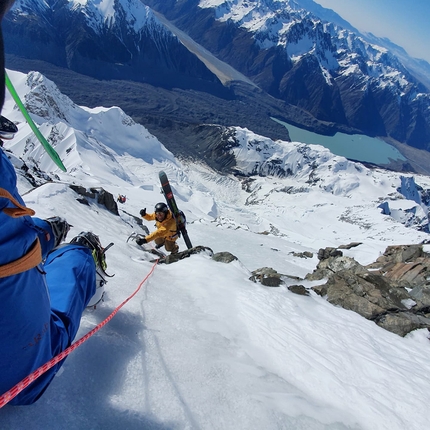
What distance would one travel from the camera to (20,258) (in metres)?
1.54

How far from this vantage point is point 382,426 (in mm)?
3035

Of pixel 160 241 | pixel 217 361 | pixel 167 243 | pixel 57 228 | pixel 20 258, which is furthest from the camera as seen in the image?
pixel 167 243

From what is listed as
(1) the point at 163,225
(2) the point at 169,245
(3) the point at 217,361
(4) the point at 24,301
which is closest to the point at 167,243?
(2) the point at 169,245

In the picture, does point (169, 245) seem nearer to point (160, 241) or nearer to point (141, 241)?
point (160, 241)

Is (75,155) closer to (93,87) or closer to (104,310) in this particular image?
(104,310)

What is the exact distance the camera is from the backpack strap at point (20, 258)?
1.44 meters

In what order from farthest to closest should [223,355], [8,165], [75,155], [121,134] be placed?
[121,134] → [75,155] → [223,355] → [8,165]

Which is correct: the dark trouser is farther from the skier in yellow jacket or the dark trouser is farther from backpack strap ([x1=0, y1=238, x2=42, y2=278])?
backpack strap ([x1=0, y1=238, x2=42, y2=278])

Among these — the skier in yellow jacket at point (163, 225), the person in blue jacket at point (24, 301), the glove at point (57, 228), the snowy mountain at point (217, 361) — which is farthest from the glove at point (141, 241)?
the person in blue jacket at point (24, 301)

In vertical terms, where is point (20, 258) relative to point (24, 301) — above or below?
above

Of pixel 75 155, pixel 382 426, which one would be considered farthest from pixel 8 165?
pixel 75 155

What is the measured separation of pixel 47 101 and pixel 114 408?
113481 mm

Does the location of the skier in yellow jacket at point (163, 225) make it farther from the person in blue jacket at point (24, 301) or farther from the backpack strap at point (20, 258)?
the backpack strap at point (20, 258)

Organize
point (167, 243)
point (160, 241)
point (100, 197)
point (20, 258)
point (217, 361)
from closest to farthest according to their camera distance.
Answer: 1. point (20, 258)
2. point (217, 361)
3. point (160, 241)
4. point (167, 243)
5. point (100, 197)
